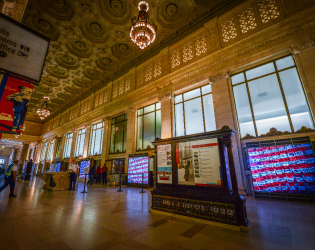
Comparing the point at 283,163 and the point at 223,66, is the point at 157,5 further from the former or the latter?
the point at 283,163

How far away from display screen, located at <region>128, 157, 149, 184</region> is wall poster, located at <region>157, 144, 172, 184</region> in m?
6.37

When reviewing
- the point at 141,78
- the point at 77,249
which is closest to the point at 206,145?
the point at 77,249

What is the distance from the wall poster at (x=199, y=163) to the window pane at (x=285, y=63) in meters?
6.79

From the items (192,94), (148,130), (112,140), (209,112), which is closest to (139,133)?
(148,130)

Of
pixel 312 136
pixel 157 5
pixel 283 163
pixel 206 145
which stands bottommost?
pixel 283 163

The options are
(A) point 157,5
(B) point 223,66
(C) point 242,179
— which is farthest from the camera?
(A) point 157,5

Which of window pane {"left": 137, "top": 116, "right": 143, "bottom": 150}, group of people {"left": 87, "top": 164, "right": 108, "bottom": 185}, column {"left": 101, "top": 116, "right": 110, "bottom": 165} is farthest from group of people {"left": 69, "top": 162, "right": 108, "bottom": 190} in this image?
window pane {"left": 137, "top": 116, "right": 143, "bottom": 150}

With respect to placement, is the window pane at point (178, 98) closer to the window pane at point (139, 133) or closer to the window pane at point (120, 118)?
the window pane at point (139, 133)

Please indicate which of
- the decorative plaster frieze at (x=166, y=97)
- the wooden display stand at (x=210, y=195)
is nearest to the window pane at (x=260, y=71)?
the decorative plaster frieze at (x=166, y=97)

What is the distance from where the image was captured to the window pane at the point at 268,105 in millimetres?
6609

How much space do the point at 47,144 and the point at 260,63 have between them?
106 ft

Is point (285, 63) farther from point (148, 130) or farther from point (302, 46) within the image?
point (148, 130)

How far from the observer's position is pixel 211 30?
980cm

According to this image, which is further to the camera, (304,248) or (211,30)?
(211,30)
